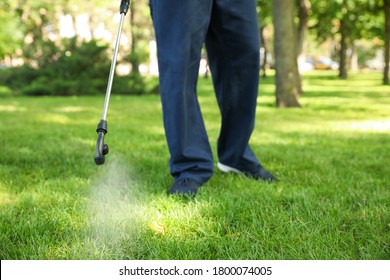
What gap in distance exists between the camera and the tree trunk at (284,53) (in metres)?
9.96

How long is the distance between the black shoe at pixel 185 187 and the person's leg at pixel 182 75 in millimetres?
41

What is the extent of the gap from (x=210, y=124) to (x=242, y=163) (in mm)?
3521

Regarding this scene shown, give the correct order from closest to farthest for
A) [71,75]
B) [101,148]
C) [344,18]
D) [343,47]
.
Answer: [101,148] → [71,75] → [344,18] → [343,47]

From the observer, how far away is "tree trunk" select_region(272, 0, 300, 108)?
9956 mm

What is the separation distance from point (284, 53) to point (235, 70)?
7.46 metres

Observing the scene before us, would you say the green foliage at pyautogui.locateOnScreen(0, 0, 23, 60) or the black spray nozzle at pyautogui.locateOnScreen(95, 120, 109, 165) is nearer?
the black spray nozzle at pyautogui.locateOnScreen(95, 120, 109, 165)

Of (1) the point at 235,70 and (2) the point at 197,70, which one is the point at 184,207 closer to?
(2) the point at 197,70

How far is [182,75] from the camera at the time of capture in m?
2.85

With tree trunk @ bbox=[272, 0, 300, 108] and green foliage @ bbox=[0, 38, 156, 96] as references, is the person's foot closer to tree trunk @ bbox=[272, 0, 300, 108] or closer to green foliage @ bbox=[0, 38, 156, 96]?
tree trunk @ bbox=[272, 0, 300, 108]

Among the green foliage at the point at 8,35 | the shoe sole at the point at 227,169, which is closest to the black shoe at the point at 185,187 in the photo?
the shoe sole at the point at 227,169

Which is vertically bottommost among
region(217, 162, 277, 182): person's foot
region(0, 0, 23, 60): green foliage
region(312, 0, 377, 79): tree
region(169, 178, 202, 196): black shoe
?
region(217, 162, 277, 182): person's foot

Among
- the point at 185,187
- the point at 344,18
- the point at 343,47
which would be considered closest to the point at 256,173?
the point at 185,187

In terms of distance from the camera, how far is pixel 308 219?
2330 mm

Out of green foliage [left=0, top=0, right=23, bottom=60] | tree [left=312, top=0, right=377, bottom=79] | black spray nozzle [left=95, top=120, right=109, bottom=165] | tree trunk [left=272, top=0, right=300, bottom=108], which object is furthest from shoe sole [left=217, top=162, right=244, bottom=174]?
tree [left=312, top=0, right=377, bottom=79]
